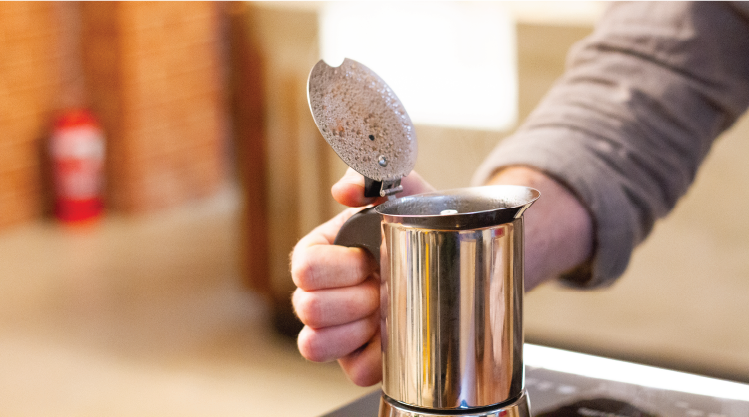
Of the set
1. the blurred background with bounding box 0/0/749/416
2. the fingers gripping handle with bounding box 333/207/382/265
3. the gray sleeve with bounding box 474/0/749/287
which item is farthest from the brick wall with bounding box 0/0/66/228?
the fingers gripping handle with bounding box 333/207/382/265

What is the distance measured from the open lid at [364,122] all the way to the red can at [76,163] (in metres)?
1.60

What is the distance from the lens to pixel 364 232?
12.5 inches

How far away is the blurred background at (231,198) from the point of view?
919 mm

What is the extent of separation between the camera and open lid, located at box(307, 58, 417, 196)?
0.31 metres

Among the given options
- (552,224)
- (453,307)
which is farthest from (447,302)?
(552,224)

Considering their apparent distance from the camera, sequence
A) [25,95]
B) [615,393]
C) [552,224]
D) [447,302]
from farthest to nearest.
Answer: [25,95] → [552,224] → [615,393] → [447,302]

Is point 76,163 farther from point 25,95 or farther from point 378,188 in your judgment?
point 378,188

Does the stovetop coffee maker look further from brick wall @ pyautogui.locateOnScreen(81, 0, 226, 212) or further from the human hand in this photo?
brick wall @ pyautogui.locateOnScreen(81, 0, 226, 212)

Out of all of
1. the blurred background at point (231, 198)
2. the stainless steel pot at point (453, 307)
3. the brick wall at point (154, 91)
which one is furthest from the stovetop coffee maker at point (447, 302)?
the brick wall at point (154, 91)

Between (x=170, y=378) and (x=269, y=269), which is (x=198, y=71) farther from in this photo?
(x=170, y=378)

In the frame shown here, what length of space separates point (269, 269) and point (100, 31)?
33.0 inches

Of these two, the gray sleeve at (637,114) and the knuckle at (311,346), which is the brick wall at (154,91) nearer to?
the gray sleeve at (637,114)

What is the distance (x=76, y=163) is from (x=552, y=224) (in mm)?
1560

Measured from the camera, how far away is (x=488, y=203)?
32cm
